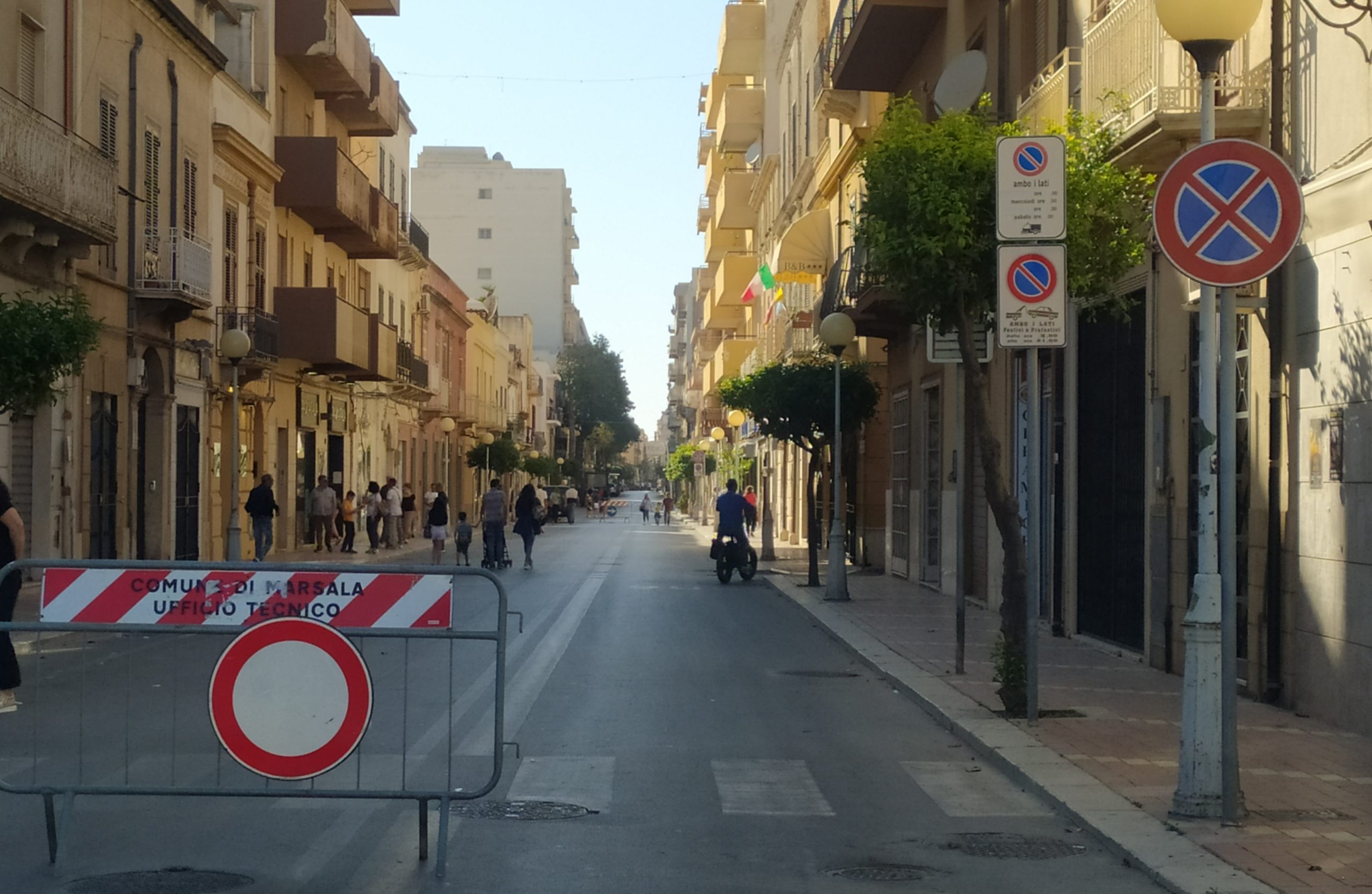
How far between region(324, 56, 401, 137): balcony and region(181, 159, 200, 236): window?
10.7m

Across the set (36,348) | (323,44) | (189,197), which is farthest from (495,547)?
(36,348)

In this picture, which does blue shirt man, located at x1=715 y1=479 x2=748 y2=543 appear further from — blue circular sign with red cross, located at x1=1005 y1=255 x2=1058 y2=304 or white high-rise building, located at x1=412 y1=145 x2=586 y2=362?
white high-rise building, located at x1=412 y1=145 x2=586 y2=362

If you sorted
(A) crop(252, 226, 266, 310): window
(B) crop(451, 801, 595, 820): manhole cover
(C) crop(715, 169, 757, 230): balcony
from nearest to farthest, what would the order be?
(B) crop(451, 801, 595, 820): manhole cover, (A) crop(252, 226, 266, 310): window, (C) crop(715, 169, 757, 230): balcony

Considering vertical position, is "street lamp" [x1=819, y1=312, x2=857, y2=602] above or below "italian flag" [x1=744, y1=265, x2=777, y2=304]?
below

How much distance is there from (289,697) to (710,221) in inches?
2532

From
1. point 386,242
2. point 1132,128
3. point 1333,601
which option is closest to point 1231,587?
point 1333,601

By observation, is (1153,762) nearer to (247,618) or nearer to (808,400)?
(247,618)

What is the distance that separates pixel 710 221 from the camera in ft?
231

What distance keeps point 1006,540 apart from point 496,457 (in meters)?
55.8

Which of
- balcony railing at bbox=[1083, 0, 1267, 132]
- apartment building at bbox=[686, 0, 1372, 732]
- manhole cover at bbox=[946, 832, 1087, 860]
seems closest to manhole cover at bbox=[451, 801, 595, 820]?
manhole cover at bbox=[946, 832, 1087, 860]

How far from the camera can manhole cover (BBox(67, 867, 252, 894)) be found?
20.8 ft

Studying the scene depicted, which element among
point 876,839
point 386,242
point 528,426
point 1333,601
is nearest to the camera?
point 876,839

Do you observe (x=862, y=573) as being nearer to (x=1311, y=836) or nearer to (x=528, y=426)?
(x=1311, y=836)

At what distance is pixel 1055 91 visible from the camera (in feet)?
55.6
